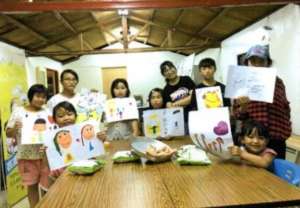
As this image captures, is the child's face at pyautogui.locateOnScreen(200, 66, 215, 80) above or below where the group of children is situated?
above

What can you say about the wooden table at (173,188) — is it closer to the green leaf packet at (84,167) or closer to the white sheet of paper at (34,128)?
the green leaf packet at (84,167)

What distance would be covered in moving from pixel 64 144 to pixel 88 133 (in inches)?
5.7

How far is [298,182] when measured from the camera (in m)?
1.70

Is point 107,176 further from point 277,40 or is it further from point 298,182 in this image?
point 277,40

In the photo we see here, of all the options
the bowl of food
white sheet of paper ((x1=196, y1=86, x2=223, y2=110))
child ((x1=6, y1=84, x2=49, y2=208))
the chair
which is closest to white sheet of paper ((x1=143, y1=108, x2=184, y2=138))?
white sheet of paper ((x1=196, y1=86, x2=223, y2=110))

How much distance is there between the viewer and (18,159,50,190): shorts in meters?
2.58

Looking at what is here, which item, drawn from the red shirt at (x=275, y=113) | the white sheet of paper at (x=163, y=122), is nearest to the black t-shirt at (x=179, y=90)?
the white sheet of paper at (x=163, y=122)

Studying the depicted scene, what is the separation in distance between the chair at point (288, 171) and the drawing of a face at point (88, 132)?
3.37 ft

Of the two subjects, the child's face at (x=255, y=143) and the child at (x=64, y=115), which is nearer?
the child's face at (x=255, y=143)

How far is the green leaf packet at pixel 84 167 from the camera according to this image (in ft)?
5.86

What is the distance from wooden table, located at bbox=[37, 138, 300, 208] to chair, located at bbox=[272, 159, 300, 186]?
17 centimetres

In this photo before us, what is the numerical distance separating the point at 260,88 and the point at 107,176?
106 cm

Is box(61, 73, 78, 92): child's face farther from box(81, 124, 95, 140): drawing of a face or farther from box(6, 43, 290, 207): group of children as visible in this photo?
box(81, 124, 95, 140): drawing of a face

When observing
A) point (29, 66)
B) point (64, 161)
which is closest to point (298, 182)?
point (64, 161)
